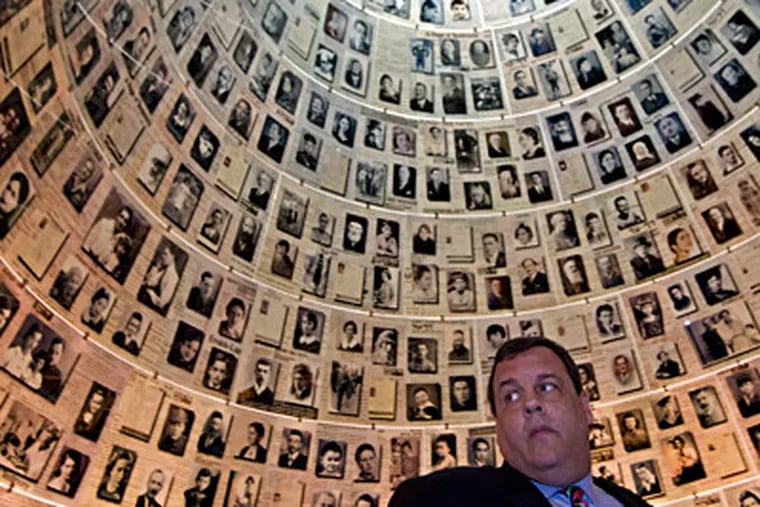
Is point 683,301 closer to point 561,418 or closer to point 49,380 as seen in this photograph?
point 49,380

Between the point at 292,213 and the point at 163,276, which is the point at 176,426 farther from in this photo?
the point at 292,213

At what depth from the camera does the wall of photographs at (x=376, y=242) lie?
12.0 meters

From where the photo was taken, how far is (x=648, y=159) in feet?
53.3

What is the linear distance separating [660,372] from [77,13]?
11.9 meters

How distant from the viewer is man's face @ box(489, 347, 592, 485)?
394cm

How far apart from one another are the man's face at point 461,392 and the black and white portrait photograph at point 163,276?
596 centimetres

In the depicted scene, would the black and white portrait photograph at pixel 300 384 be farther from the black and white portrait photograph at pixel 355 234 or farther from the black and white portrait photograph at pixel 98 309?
the black and white portrait photograph at pixel 98 309

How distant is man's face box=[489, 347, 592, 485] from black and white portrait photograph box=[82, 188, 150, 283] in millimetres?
9062

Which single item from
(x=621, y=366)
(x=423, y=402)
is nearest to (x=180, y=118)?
(x=423, y=402)

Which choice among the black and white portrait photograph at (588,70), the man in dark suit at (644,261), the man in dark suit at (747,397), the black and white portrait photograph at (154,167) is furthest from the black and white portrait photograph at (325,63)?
the man in dark suit at (747,397)

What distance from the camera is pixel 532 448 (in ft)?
13.0

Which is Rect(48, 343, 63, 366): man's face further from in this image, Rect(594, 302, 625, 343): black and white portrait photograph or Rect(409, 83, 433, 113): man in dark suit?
Rect(594, 302, 625, 343): black and white portrait photograph

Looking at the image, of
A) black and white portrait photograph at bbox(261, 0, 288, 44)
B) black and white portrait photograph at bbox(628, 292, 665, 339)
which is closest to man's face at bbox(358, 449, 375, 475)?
black and white portrait photograph at bbox(628, 292, 665, 339)

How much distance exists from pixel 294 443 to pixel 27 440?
509 centimetres
